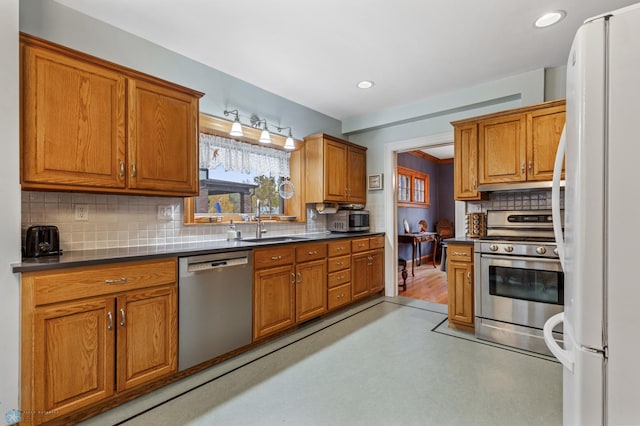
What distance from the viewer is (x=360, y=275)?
12.7ft

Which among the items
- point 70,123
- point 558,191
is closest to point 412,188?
point 558,191

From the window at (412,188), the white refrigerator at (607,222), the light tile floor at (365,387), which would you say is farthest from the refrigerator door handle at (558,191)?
the window at (412,188)

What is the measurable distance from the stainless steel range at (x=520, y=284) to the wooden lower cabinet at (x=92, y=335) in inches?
104

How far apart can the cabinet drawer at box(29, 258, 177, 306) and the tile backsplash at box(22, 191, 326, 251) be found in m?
0.61

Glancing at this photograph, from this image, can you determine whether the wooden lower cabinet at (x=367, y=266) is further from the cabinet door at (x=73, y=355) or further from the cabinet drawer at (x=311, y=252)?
the cabinet door at (x=73, y=355)

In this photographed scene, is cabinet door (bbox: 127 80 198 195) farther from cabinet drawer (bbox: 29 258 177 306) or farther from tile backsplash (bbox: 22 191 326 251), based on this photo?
cabinet drawer (bbox: 29 258 177 306)

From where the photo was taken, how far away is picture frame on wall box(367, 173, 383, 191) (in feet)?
14.6

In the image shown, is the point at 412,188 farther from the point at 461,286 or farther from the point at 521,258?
the point at 521,258

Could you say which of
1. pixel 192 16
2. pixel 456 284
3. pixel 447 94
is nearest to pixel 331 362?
pixel 456 284

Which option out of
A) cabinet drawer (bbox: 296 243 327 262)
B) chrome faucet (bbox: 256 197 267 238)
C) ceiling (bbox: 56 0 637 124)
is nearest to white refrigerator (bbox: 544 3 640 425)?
ceiling (bbox: 56 0 637 124)

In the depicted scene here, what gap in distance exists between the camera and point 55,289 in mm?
1583

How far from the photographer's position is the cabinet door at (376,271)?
160 inches

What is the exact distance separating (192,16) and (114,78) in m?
0.74

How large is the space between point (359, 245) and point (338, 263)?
0.50m
